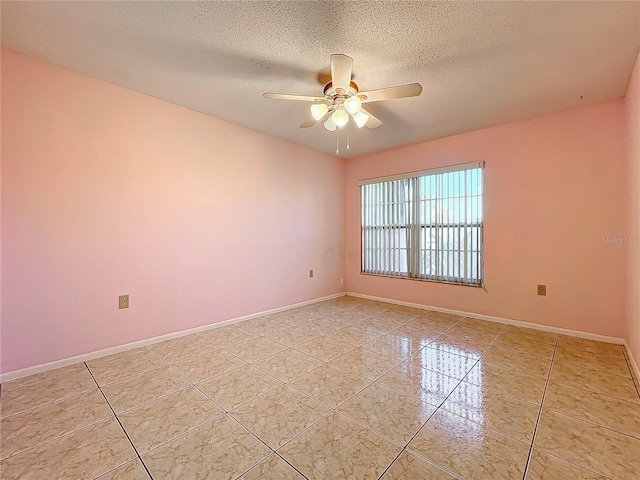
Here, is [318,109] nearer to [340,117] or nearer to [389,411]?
[340,117]

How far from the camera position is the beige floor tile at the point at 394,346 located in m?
2.46

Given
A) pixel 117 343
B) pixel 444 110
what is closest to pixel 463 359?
pixel 444 110

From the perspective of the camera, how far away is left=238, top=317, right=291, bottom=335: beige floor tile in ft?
10.1

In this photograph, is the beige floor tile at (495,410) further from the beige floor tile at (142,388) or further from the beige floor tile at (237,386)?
the beige floor tile at (142,388)

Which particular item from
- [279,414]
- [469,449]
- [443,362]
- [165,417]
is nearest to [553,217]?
[443,362]

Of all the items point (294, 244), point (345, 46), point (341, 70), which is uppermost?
point (345, 46)

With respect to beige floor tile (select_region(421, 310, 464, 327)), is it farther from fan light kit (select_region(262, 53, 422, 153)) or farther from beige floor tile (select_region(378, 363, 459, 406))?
fan light kit (select_region(262, 53, 422, 153))

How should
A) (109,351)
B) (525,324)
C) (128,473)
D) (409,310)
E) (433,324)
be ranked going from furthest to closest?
(409,310), (433,324), (525,324), (109,351), (128,473)

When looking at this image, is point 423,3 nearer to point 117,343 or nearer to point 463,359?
point 463,359

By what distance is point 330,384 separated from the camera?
1960mm

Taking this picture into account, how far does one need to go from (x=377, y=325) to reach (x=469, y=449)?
189 centimetres

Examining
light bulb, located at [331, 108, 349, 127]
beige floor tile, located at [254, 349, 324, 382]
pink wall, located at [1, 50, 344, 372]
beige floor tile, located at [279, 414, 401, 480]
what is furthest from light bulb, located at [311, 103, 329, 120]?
beige floor tile, located at [279, 414, 401, 480]

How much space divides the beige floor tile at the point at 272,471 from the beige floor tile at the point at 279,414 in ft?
0.30

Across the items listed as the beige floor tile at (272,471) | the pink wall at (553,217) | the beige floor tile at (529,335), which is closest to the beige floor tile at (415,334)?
the beige floor tile at (529,335)
